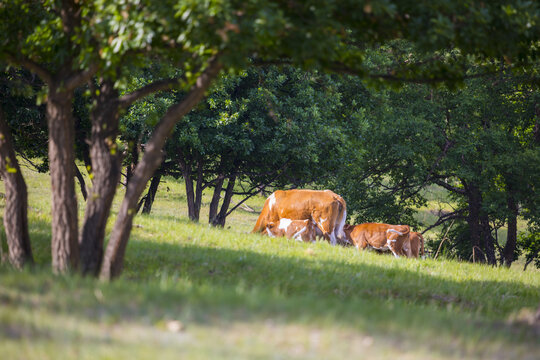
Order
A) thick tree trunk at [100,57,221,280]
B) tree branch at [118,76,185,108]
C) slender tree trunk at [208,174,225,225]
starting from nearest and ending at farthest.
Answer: thick tree trunk at [100,57,221,280] < tree branch at [118,76,185,108] < slender tree trunk at [208,174,225,225]

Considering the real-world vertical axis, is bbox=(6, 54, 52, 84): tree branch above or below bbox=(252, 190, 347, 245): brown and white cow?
above

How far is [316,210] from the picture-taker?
16.1 metres

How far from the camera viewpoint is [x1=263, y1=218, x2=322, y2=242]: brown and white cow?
52.1ft

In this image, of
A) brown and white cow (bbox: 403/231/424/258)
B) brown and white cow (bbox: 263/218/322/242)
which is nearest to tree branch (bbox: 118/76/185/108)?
brown and white cow (bbox: 263/218/322/242)

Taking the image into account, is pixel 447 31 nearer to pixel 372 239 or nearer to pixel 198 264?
pixel 198 264

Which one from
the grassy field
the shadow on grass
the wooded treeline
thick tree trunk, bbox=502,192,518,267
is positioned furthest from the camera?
thick tree trunk, bbox=502,192,518,267

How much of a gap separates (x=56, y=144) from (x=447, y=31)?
5451 millimetres

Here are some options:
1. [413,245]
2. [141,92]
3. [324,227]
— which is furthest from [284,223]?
[141,92]

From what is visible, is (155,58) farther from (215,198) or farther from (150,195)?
(150,195)

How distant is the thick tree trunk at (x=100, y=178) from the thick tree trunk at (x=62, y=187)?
0.19m

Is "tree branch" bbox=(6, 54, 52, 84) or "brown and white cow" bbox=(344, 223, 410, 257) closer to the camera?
"tree branch" bbox=(6, 54, 52, 84)

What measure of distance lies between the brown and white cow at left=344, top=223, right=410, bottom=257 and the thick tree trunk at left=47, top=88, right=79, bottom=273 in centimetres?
967

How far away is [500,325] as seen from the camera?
247 inches

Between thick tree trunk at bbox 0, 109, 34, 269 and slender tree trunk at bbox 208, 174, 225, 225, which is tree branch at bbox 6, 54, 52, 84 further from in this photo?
slender tree trunk at bbox 208, 174, 225, 225
